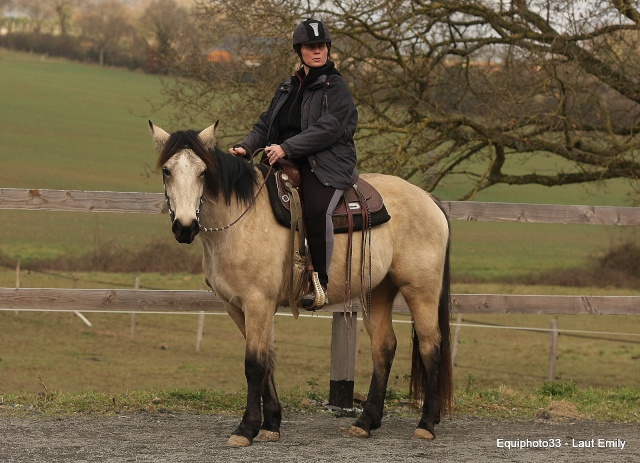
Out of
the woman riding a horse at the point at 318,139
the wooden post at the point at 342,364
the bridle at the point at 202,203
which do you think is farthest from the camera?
the wooden post at the point at 342,364

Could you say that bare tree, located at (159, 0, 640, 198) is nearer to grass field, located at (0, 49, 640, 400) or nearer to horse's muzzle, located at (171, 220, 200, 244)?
grass field, located at (0, 49, 640, 400)

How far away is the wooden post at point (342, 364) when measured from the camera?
715cm

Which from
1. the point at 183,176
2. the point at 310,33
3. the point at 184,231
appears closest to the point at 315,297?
the point at 184,231

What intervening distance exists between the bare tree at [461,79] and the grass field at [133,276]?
0.90 m

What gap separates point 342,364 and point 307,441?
132 cm

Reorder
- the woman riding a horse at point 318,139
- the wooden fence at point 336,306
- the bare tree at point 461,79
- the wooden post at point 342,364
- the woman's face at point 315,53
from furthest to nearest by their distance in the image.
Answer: the bare tree at point 461,79
the wooden post at point 342,364
the wooden fence at point 336,306
the woman's face at point 315,53
the woman riding a horse at point 318,139

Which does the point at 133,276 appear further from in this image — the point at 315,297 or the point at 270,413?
the point at 315,297

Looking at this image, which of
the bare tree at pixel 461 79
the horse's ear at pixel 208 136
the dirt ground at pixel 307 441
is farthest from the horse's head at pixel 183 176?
the bare tree at pixel 461 79

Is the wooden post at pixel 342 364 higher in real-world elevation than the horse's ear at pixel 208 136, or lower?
lower

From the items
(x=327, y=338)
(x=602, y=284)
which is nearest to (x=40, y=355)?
(x=327, y=338)

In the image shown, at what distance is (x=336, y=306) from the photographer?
22.7 feet

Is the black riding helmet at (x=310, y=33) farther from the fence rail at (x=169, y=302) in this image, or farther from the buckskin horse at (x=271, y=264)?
the fence rail at (x=169, y=302)

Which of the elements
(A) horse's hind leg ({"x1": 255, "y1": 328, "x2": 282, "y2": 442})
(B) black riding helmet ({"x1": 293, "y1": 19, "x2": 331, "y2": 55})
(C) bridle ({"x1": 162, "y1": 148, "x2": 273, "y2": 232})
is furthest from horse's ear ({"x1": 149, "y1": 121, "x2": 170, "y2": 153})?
(A) horse's hind leg ({"x1": 255, "y1": 328, "x2": 282, "y2": 442})

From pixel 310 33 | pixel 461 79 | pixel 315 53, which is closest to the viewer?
pixel 310 33
